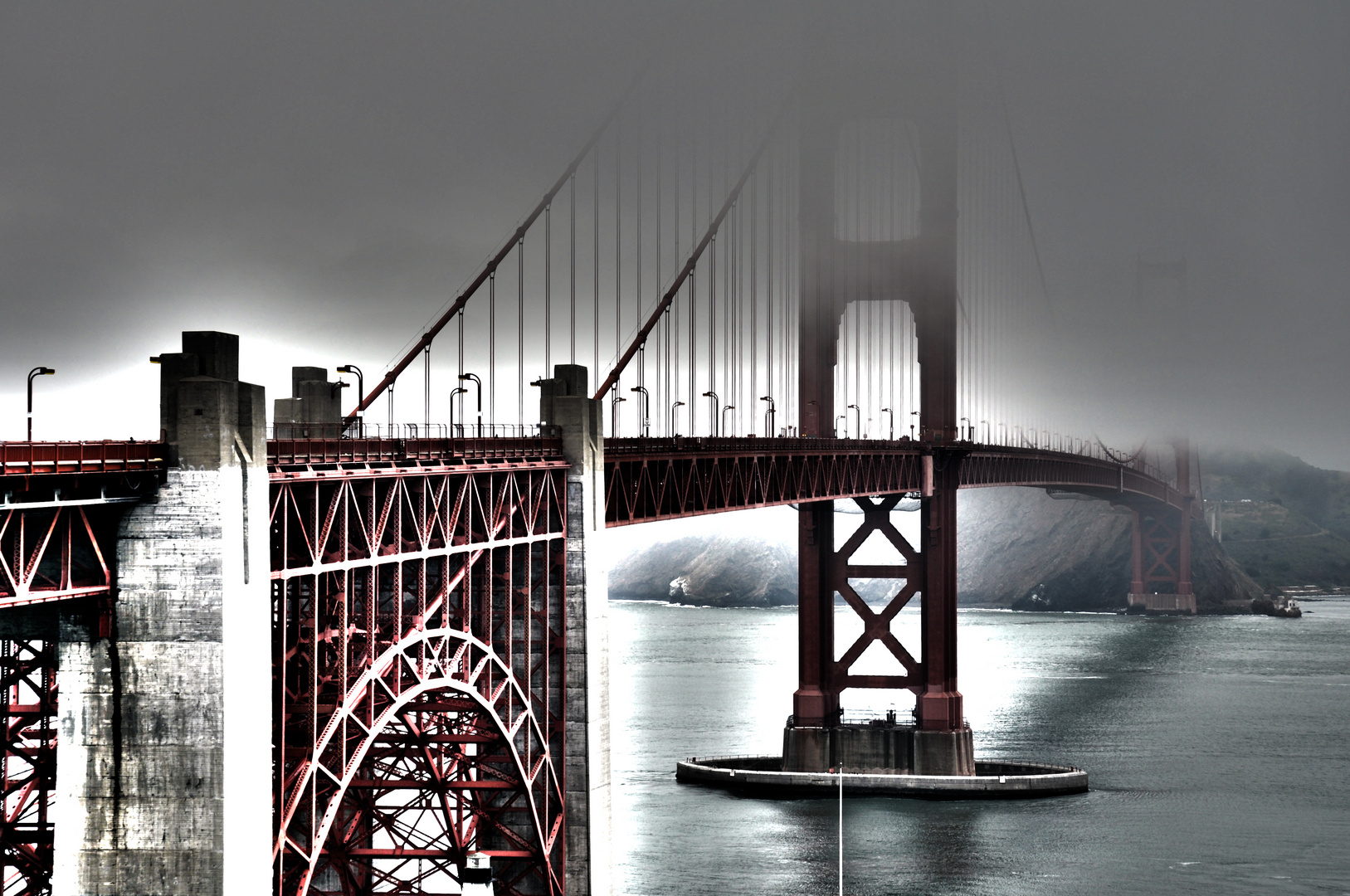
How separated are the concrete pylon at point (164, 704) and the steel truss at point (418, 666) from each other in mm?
1622

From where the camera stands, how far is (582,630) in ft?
105

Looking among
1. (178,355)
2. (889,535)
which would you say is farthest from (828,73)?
(178,355)

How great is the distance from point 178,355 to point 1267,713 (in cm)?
6654

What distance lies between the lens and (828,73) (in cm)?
6188

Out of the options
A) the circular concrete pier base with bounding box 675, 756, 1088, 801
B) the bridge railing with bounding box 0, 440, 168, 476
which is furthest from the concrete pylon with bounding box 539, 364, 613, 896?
the circular concrete pier base with bounding box 675, 756, 1088, 801

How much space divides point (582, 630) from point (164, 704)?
44.1 feet

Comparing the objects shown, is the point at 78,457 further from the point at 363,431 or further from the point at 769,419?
the point at 769,419

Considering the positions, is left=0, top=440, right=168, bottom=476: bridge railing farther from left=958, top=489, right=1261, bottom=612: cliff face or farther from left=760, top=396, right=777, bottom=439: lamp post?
left=958, top=489, right=1261, bottom=612: cliff face

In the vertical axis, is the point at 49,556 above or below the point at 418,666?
above

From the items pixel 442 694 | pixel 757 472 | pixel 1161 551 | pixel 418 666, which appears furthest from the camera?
pixel 1161 551

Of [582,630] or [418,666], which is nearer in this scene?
[418,666]

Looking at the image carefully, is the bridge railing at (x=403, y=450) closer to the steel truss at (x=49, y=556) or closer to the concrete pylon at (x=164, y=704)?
the concrete pylon at (x=164, y=704)

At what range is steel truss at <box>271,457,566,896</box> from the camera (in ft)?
73.0

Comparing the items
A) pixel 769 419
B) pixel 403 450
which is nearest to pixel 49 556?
pixel 403 450
